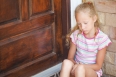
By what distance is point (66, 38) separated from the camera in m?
2.81

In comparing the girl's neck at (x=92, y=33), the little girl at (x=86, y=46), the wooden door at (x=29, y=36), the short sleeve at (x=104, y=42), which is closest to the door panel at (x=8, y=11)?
the wooden door at (x=29, y=36)

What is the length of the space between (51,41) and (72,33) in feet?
0.94

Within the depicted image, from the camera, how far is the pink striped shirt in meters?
2.39

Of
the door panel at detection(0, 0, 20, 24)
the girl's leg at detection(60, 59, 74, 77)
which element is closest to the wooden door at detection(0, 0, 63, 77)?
the door panel at detection(0, 0, 20, 24)

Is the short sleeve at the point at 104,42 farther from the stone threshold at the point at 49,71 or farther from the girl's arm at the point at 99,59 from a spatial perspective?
the stone threshold at the point at 49,71

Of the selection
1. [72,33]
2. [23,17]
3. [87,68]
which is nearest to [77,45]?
[72,33]

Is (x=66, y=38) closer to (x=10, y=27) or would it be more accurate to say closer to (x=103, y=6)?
(x=103, y=6)

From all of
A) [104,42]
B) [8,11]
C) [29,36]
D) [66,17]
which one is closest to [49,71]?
[29,36]

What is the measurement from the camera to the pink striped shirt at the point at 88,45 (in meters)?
2.39

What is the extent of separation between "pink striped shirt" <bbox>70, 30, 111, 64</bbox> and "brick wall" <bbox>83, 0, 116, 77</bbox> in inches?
6.4

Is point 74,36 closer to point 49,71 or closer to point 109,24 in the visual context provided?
point 109,24

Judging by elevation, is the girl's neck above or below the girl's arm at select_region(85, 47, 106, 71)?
above

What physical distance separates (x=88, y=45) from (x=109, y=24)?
30 cm

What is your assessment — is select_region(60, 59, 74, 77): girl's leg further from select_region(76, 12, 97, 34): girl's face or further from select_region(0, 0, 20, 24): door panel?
select_region(0, 0, 20, 24): door panel
